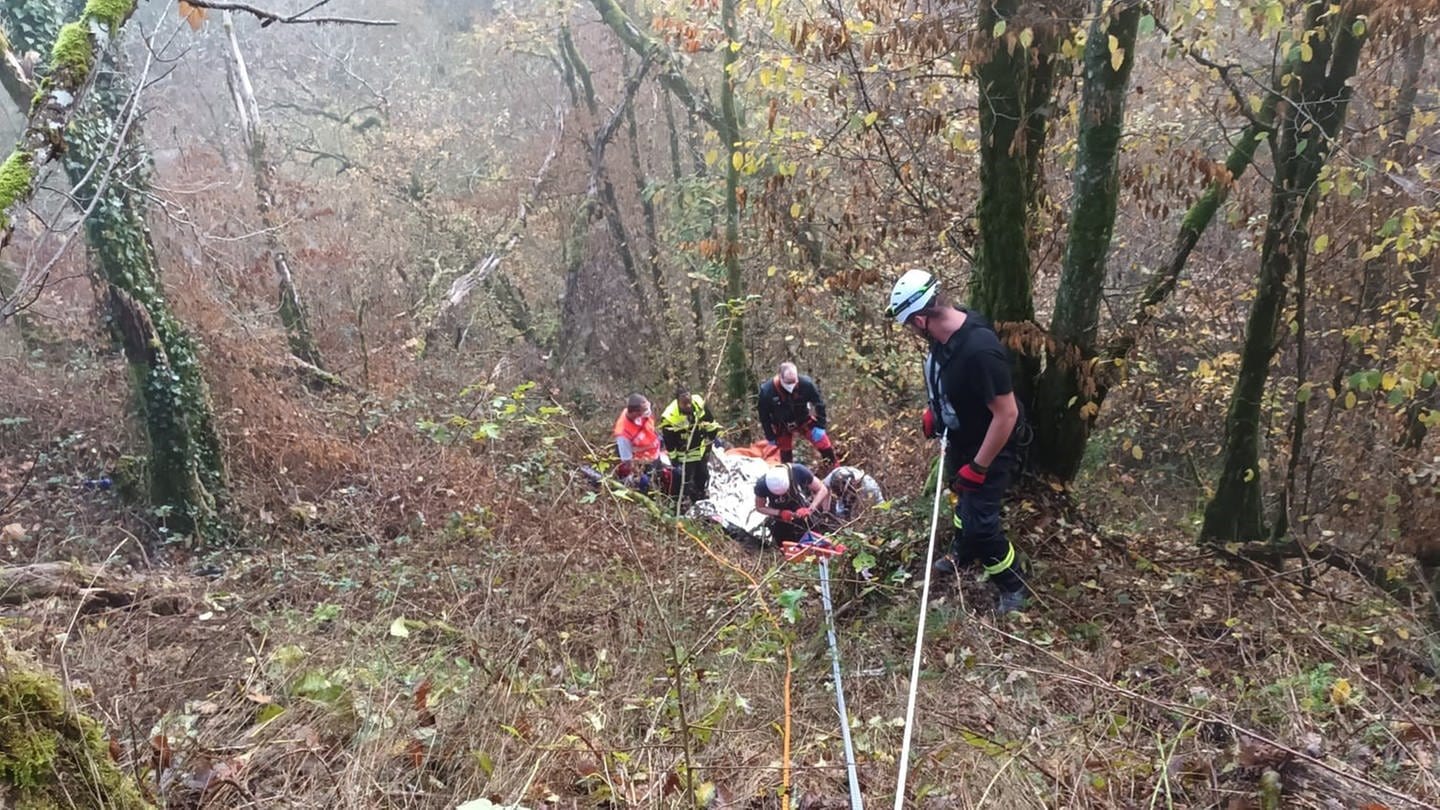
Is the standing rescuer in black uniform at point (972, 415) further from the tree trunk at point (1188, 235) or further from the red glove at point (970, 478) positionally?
the tree trunk at point (1188, 235)

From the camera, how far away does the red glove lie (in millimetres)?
4102

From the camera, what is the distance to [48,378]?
9.16m

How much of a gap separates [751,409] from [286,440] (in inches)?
225

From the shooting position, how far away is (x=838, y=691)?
2.91m

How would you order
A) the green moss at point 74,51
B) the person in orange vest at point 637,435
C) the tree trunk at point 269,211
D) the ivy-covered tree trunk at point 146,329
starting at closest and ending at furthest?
the green moss at point 74,51, the ivy-covered tree trunk at point 146,329, the person in orange vest at point 637,435, the tree trunk at point 269,211

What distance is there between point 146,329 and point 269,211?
4.37m

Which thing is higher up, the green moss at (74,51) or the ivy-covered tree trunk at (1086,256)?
the green moss at (74,51)

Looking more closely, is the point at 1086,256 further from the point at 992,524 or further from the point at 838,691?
the point at 838,691

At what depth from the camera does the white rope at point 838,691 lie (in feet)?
7.13

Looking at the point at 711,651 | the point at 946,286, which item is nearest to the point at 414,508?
the point at 711,651

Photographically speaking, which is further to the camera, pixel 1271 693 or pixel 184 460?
pixel 184 460

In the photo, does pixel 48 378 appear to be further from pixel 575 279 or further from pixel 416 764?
pixel 416 764

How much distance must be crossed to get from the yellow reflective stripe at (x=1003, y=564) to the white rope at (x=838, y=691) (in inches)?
31.9

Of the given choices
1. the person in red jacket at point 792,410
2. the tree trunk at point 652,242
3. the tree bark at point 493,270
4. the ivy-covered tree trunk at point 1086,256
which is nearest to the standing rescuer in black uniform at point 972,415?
the ivy-covered tree trunk at point 1086,256
